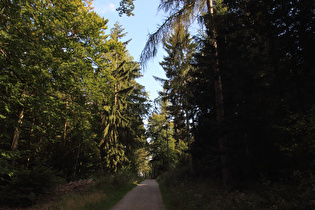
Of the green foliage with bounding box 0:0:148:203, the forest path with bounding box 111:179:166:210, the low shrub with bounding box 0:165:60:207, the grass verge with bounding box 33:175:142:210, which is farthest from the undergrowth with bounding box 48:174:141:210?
the green foliage with bounding box 0:0:148:203

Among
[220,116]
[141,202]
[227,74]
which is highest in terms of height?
[227,74]

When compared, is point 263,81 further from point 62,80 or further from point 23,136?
point 23,136

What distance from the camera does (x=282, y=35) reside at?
21.8 feet

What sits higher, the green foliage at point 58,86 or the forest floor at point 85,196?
the green foliage at point 58,86

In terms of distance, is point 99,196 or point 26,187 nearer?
point 26,187

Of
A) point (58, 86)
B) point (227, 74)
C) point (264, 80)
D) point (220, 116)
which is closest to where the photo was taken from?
point (264, 80)

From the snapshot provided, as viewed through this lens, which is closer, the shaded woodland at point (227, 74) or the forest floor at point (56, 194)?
the shaded woodland at point (227, 74)

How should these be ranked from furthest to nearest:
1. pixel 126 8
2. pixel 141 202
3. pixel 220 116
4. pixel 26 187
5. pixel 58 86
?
pixel 26 187 < pixel 141 202 < pixel 58 86 < pixel 220 116 < pixel 126 8

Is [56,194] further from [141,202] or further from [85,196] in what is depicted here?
[141,202]

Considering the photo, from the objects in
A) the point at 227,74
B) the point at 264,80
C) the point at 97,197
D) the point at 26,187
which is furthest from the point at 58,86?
the point at 264,80

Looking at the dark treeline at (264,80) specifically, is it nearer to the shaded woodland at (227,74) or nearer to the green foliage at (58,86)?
the shaded woodland at (227,74)

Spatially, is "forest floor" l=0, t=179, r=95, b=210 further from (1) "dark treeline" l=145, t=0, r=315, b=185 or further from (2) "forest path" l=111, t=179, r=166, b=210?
(1) "dark treeline" l=145, t=0, r=315, b=185

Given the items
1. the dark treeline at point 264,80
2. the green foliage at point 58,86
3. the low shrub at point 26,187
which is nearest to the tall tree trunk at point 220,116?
the dark treeline at point 264,80

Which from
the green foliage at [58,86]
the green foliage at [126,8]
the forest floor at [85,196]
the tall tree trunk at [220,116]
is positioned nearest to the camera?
the green foliage at [126,8]
